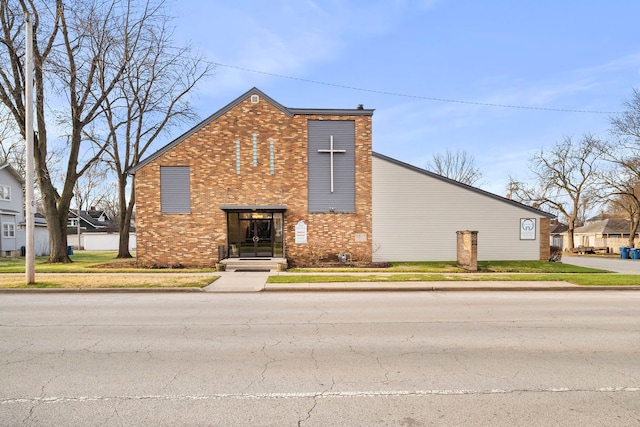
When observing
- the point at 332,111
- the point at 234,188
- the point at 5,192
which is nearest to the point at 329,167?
the point at 332,111

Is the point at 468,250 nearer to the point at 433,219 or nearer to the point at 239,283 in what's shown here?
the point at 433,219

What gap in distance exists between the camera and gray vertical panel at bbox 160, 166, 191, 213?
64.1 ft

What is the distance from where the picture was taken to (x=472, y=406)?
13.1 ft

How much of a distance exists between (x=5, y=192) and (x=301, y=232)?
30169 mm

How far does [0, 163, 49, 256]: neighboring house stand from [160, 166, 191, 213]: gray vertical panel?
20.0 meters

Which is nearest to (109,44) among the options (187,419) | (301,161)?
(301,161)

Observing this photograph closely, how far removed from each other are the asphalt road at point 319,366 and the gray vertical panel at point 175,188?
10453 millimetres

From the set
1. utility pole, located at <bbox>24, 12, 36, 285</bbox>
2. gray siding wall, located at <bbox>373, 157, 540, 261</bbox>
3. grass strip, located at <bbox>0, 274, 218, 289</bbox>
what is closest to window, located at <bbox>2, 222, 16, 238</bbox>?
grass strip, located at <bbox>0, 274, 218, 289</bbox>

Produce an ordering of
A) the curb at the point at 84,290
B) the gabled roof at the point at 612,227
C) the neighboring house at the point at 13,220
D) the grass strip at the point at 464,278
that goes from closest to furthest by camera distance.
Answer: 1. the curb at the point at 84,290
2. the grass strip at the point at 464,278
3. the neighboring house at the point at 13,220
4. the gabled roof at the point at 612,227

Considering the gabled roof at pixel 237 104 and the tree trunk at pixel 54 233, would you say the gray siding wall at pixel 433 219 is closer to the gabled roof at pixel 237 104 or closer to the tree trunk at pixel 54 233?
the gabled roof at pixel 237 104

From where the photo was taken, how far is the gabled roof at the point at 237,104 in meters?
19.5

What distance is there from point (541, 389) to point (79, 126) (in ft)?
89.1

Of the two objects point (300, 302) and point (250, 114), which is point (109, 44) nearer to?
point (250, 114)

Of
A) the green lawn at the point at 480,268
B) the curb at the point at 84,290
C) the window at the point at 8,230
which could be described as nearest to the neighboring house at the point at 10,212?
the window at the point at 8,230
